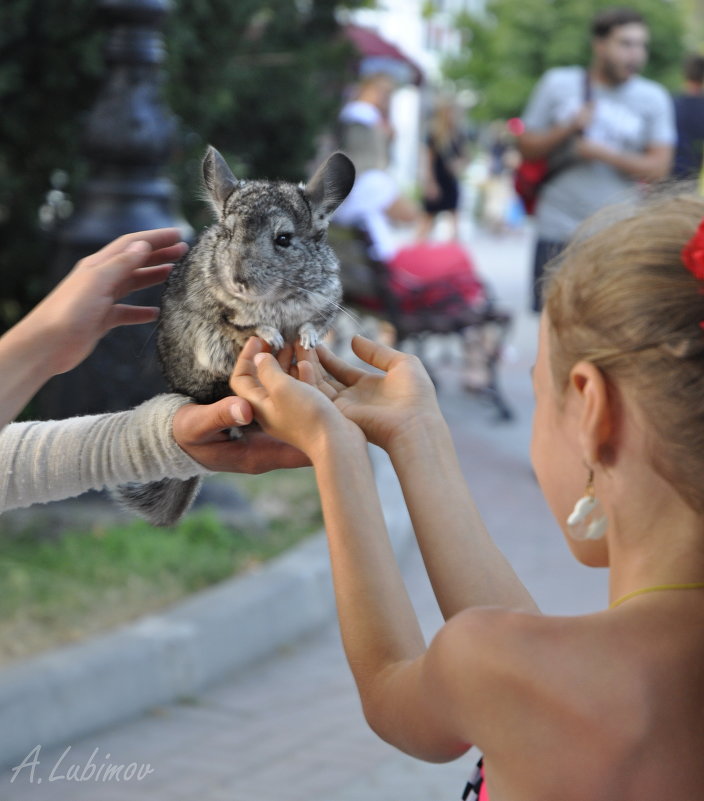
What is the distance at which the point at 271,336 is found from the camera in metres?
1.86

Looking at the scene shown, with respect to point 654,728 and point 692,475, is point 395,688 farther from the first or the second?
point 692,475

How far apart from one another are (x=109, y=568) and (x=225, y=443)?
2.88m

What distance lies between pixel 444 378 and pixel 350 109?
252 cm

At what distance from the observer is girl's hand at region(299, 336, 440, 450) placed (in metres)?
1.73

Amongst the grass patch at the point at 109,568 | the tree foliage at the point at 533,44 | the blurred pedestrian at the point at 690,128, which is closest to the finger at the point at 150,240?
the grass patch at the point at 109,568

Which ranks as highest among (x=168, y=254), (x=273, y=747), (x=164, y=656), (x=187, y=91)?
(x=187, y=91)

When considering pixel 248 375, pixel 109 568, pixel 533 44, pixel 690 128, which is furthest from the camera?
pixel 533 44

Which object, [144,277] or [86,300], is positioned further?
[144,277]

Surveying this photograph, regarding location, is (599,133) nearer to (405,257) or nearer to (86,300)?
(405,257)

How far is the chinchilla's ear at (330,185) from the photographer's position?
5.98 feet

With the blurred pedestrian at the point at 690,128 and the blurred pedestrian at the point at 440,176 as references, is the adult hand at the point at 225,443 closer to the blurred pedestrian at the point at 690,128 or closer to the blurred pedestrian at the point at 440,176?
the blurred pedestrian at the point at 690,128

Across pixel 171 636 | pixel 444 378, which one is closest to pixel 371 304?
pixel 444 378

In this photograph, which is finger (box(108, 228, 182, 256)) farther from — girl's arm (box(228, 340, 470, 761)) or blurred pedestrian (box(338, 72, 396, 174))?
blurred pedestrian (box(338, 72, 396, 174))

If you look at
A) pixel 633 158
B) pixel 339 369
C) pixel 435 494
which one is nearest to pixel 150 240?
pixel 339 369
